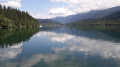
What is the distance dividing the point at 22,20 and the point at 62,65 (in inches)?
6434

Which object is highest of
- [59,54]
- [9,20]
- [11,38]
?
[9,20]

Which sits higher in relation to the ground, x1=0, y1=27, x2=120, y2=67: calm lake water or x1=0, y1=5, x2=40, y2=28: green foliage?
x1=0, y1=5, x2=40, y2=28: green foliage

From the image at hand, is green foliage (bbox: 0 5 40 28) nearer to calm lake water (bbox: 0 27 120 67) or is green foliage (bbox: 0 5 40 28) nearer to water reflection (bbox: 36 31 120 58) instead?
calm lake water (bbox: 0 27 120 67)

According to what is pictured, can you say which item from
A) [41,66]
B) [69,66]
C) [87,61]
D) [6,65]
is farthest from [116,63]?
[6,65]

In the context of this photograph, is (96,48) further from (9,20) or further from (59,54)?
(9,20)

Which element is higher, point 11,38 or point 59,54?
point 11,38

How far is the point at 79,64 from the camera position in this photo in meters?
27.9

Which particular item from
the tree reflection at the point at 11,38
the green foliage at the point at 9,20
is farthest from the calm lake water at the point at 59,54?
the green foliage at the point at 9,20

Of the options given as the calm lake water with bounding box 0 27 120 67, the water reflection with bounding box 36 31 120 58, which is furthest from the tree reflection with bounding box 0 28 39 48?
the water reflection with bounding box 36 31 120 58

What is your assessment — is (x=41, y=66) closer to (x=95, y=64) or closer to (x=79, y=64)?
(x=79, y=64)

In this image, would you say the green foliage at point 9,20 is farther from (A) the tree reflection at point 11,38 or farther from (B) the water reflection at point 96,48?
(B) the water reflection at point 96,48

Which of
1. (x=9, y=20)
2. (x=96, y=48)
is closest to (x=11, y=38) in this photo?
(x=96, y=48)

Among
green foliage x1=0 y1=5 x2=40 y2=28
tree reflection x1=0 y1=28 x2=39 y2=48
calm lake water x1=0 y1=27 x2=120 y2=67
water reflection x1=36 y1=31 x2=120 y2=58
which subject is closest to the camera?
calm lake water x1=0 y1=27 x2=120 y2=67

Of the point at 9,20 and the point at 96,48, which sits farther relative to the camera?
the point at 9,20
